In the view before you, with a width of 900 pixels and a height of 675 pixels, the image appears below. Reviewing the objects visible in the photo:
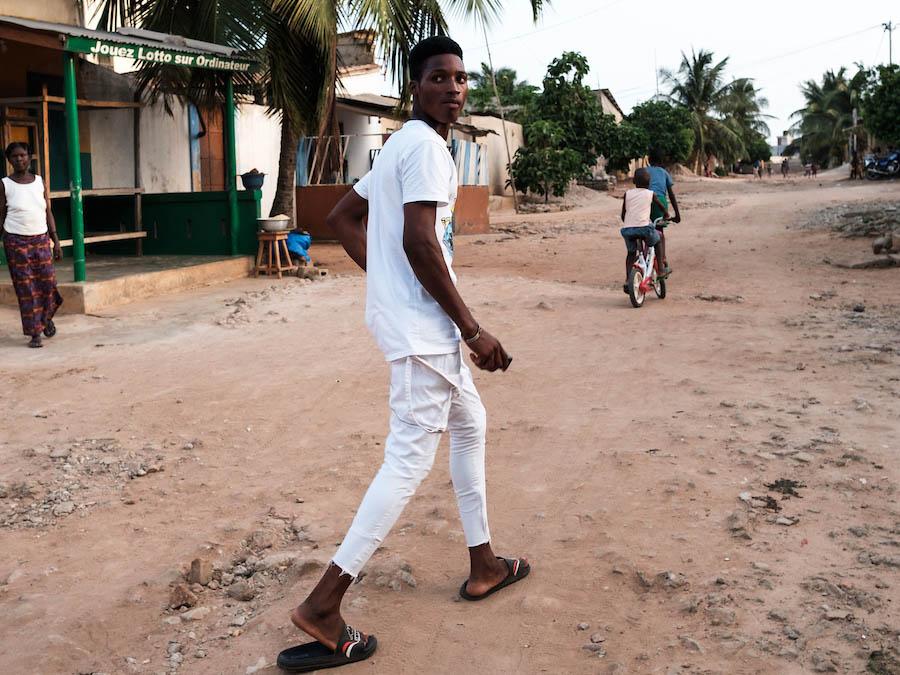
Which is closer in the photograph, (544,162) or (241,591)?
(241,591)

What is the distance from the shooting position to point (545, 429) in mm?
5176

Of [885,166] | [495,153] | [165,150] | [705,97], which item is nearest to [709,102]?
[705,97]

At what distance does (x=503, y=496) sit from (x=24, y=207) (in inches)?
207

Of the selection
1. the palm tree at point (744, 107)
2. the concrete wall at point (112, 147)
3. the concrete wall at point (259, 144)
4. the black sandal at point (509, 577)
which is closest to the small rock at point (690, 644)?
the black sandal at point (509, 577)

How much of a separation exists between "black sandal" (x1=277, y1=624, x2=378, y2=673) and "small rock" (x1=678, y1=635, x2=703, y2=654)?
942mm

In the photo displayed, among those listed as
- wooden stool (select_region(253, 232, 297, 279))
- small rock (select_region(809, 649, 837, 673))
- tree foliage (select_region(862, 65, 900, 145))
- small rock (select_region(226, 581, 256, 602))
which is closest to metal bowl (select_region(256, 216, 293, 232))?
wooden stool (select_region(253, 232, 297, 279))

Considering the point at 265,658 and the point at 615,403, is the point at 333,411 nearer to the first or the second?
the point at 615,403

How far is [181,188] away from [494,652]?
41.9ft

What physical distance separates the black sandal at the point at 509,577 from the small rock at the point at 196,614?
873 mm

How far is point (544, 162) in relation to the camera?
88.7 ft

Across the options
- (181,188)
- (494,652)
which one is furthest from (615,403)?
(181,188)

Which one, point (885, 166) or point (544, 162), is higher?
point (885, 166)

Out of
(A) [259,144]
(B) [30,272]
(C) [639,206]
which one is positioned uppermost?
(A) [259,144]

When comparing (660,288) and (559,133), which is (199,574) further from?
(559,133)
